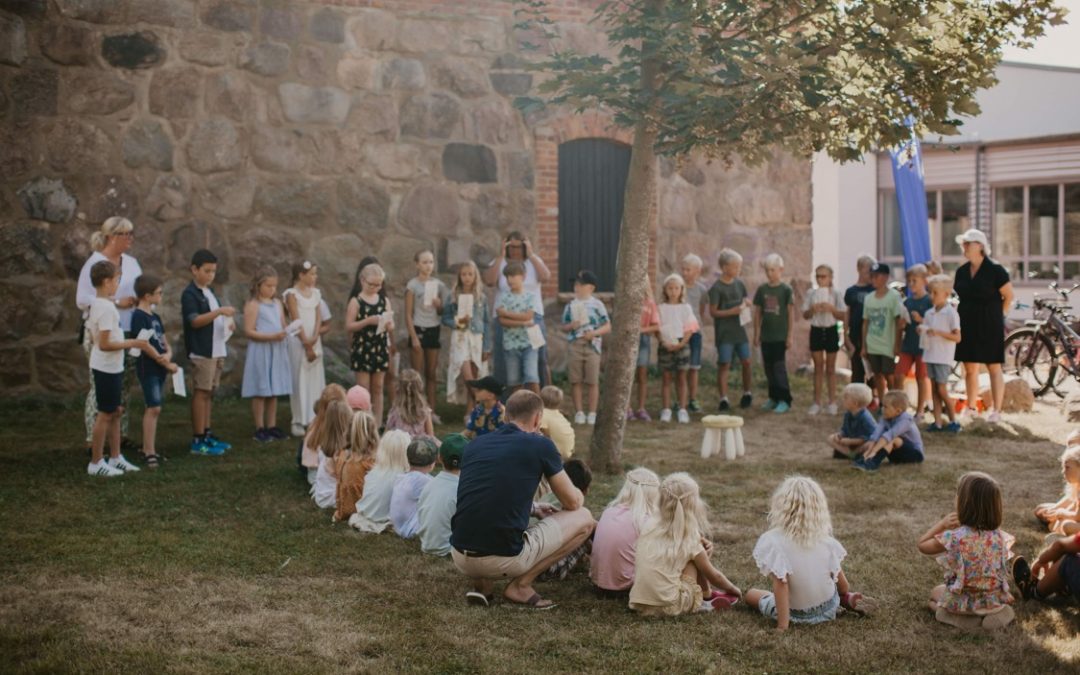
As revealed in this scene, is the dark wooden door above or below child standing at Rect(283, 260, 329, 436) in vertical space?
above

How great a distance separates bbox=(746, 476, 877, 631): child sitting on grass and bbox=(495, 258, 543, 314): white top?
600 centimetres

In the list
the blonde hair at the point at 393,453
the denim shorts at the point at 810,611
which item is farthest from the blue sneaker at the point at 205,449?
the denim shorts at the point at 810,611

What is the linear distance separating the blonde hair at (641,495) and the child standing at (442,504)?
112 cm

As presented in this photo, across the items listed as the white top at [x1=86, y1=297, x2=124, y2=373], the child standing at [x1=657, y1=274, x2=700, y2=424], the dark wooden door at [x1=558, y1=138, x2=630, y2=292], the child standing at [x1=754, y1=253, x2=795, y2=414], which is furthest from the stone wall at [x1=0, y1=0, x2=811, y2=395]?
the white top at [x1=86, y1=297, x2=124, y2=373]

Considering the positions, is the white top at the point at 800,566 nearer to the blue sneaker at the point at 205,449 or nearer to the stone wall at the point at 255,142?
the blue sneaker at the point at 205,449

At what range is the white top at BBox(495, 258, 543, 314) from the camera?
1122 cm

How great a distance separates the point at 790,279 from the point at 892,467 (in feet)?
20.1

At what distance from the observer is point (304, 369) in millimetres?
10367

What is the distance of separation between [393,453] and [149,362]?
282 centimetres

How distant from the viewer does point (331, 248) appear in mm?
12414

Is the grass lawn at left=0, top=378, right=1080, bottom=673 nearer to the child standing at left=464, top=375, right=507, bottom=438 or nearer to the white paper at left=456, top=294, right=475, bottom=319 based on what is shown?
the child standing at left=464, top=375, right=507, bottom=438

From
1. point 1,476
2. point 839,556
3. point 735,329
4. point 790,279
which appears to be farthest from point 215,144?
point 839,556

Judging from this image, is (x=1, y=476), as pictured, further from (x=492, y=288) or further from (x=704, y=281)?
(x=704, y=281)

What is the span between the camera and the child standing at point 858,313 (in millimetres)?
11688
